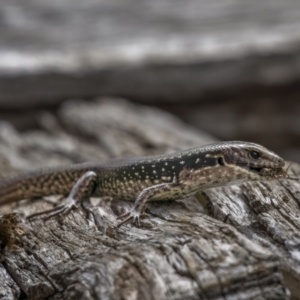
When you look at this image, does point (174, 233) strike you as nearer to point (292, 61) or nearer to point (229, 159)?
point (229, 159)

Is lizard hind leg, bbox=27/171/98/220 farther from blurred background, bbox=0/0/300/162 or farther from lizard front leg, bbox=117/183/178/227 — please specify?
blurred background, bbox=0/0/300/162

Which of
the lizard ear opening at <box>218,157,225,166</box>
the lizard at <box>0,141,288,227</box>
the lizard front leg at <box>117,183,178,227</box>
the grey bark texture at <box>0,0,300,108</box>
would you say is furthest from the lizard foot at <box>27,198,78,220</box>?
the grey bark texture at <box>0,0,300,108</box>

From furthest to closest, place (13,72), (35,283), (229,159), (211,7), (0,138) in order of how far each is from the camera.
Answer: (211,7) < (13,72) < (0,138) < (229,159) < (35,283)

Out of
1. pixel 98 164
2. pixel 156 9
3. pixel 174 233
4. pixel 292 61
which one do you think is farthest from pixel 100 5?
pixel 174 233

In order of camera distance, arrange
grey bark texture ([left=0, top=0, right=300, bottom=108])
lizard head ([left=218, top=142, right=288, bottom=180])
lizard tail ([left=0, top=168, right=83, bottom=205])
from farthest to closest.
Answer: grey bark texture ([left=0, top=0, right=300, bottom=108]) < lizard tail ([left=0, top=168, right=83, bottom=205]) < lizard head ([left=218, top=142, right=288, bottom=180])

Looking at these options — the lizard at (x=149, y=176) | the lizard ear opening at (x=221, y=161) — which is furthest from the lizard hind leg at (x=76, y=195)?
the lizard ear opening at (x=221, y=161)

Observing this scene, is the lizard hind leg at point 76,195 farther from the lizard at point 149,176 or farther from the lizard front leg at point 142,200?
the lizard front leg at point 142,200
